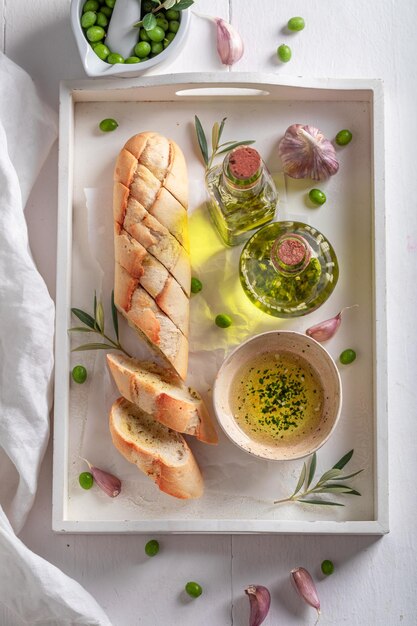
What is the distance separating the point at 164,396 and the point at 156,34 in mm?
686

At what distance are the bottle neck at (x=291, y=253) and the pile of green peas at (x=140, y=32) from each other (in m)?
0.47

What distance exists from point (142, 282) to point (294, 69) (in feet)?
1.81

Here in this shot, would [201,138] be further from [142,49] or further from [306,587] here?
[306,587]

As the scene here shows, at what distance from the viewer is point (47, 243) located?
63.4 inches

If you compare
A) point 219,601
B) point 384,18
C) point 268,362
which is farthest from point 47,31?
point 219,601

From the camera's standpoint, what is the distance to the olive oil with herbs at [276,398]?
59.6 inches

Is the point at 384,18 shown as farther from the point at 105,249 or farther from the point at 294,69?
the point at 105,249

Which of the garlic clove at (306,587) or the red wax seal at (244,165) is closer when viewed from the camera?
the red wax seal at (244,165)

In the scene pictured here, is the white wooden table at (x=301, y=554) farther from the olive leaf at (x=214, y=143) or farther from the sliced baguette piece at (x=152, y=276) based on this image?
the olive leaf at (x=214, y=143)

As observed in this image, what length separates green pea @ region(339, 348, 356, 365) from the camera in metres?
1.54

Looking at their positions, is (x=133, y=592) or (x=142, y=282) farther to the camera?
(x=133, y=592)

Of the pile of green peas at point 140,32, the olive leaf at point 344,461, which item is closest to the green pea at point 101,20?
the pile of green peas at point 140,32

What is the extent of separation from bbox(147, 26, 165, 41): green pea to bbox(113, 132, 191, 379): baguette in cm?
18

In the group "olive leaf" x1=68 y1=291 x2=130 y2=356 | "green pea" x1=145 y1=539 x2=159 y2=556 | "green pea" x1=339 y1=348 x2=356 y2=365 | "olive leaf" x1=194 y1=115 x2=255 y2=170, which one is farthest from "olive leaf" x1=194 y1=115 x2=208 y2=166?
"green pea" x1=145 y1=539 x2=159 y2=556
